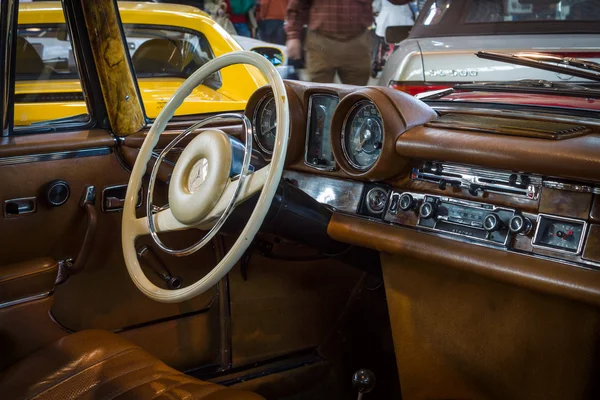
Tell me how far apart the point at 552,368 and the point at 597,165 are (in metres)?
0.53

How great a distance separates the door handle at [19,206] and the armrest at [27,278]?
152mm

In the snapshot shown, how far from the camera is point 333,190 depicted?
209cm

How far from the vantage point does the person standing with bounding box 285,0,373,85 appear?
454 centimetres

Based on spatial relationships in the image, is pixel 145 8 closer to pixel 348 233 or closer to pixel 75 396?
pixel 348 233

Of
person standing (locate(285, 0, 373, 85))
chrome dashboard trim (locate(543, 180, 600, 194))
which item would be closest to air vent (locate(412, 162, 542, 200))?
chrome dashboard trim (locate(543, 180, 600, 194))

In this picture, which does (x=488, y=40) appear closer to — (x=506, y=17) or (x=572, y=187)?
(x=506, y=17)

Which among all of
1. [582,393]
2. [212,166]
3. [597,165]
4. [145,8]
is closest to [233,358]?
[212,166]

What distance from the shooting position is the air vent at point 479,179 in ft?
5.37

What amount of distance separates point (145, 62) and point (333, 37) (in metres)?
1.87

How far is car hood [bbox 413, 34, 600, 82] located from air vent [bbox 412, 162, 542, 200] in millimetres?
2495

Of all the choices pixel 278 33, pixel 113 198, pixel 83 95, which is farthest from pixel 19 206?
pixel 278 33

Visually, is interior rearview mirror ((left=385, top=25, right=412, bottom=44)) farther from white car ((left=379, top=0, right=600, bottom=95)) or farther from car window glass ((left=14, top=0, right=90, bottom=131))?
car window glass ((left=14, top=0, right=90, bottom=131))

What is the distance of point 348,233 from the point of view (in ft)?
6.34

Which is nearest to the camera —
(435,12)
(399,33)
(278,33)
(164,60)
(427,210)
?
(427,210)
